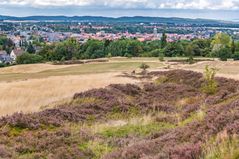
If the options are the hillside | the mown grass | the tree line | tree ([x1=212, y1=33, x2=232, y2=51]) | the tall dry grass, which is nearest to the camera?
the hillside

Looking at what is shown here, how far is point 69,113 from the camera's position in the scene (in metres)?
19.8

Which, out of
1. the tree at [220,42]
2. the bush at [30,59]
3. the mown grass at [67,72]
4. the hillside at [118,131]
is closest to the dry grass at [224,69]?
the mown grass at [67,72]

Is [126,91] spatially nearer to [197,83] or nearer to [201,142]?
[197,83]

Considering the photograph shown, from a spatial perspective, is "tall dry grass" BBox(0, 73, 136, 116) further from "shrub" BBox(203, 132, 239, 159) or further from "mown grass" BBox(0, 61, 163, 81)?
"mown grass" BBox(0, 61, 163, 81)

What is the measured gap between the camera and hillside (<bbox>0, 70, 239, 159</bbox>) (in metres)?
10.3

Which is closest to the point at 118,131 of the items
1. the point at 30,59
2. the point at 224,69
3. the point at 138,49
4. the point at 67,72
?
the point at 224,69

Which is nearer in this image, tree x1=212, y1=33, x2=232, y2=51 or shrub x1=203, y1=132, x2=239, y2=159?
shrub x1=203, y1=132, x2=239, y2=159

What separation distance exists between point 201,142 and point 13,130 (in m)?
8.31

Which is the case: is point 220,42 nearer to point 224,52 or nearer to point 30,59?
point 224,52

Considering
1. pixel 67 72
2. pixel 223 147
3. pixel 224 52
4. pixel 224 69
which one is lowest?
pixel 224 52

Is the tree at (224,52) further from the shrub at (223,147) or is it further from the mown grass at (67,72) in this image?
the shrub at (223,147)

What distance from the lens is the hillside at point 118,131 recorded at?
10.3m

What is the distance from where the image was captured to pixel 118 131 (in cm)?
1634

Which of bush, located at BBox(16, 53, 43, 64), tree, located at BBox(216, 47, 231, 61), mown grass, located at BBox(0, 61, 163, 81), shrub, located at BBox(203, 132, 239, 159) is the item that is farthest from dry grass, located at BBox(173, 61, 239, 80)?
bush, located at BBox(16, 53, 43, 64)
